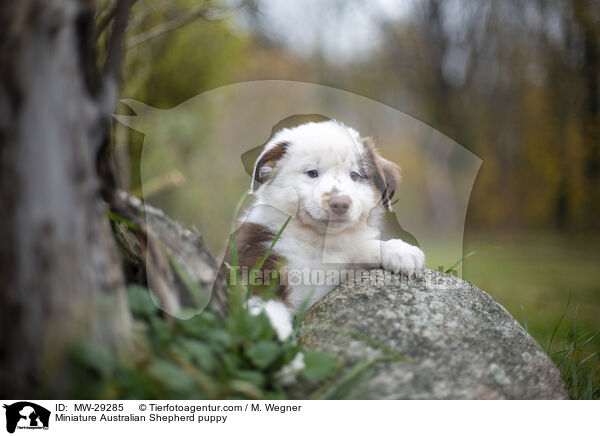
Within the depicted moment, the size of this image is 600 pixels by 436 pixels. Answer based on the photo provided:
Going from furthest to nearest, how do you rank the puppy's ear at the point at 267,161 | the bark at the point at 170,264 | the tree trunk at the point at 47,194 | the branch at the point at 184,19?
the branch at the point at 184,19, the puppy's ear at the point at 267,161, the bark at the point at 170,264, the tree trunk at the point at 47,194

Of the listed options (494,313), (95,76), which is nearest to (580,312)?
(494,313)

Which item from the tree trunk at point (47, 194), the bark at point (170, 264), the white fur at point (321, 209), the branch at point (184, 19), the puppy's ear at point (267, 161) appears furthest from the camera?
the branch at point (184, 19)

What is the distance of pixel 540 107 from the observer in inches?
256

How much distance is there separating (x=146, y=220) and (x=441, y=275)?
1.50 m

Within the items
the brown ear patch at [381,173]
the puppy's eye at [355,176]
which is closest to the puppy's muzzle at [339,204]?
the puppy's eye at [355,176]

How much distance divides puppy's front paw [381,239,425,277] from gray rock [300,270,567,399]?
0.06 m

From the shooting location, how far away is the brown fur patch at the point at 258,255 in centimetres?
220

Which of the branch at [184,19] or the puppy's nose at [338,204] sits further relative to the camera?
the branch at [184,19]

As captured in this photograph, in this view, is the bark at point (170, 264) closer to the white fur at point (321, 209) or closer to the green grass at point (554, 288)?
the white fur at point (321, 209)

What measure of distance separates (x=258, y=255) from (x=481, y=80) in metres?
5.14
